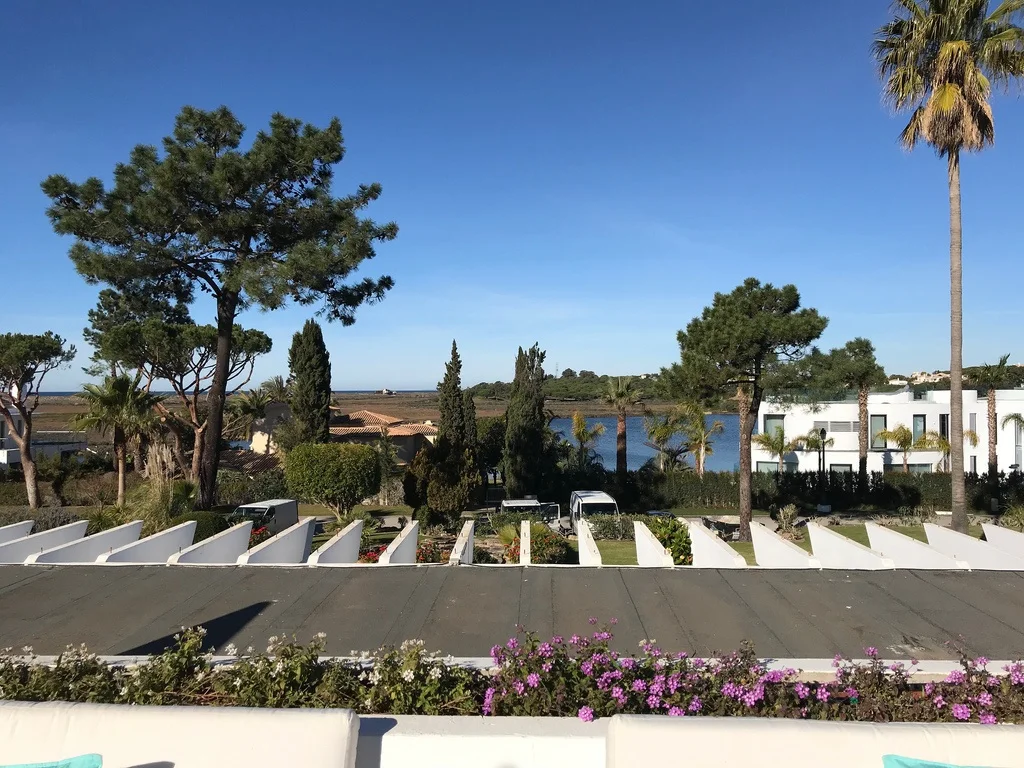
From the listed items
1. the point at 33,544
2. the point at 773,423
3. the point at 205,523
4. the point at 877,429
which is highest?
the point at 773,423

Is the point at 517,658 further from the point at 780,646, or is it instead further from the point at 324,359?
the point at 324,359

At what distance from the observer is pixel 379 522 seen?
67.7ft

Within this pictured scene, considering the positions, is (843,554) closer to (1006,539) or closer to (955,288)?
(1006,539)

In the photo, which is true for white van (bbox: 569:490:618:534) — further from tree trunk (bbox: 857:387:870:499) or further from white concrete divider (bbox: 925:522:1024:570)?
tree trunk (bbox: 857:387:870:499)

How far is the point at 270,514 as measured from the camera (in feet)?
64.3

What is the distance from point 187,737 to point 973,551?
9.05m

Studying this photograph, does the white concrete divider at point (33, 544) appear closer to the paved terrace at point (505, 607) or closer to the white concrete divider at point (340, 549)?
the paved terrace at point (505, 607)

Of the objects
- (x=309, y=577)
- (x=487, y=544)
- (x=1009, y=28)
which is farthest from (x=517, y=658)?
(x=1009, y=28)

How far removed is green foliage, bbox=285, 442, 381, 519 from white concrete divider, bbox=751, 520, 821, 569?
581 inches

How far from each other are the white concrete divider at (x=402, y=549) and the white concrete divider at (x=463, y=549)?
2.38 ft

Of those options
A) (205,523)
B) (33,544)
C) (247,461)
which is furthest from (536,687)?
(247,461)

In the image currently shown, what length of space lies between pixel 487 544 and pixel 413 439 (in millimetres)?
21808

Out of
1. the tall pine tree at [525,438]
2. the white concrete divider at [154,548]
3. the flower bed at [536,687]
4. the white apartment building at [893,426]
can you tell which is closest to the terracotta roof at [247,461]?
the tall pine tree at [525,438]

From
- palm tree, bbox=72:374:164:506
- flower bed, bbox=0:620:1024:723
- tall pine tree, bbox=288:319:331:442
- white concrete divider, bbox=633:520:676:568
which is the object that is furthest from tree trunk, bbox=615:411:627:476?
flower bed, bbox=0:620:1024:723
